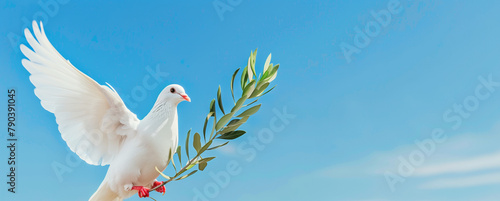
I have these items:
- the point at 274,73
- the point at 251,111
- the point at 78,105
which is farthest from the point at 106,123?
the point at 274,73

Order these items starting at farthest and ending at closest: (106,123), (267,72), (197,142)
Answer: (106,123), (267,72), (197,142)

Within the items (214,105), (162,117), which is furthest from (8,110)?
(214,105)

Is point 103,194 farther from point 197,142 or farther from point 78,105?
point 197,142

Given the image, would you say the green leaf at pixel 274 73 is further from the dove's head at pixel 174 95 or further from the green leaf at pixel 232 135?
the dove's head at pixel 174 95

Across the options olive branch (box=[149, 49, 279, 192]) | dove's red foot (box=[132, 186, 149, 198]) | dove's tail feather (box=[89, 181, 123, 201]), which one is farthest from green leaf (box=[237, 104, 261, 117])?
dove's tail feather (box=[89, 181, 123, 201])

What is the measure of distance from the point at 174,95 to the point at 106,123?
0.42 metres

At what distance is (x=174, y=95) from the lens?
198cm

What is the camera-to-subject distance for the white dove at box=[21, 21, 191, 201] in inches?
71.9

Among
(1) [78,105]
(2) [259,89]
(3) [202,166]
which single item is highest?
(1) [78,105]

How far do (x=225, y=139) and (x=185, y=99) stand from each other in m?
0.34

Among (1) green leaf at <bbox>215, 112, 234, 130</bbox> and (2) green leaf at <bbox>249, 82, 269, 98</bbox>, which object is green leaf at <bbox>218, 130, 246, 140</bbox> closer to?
(1) green leaf at <bbox>215, 112, 234, 130</bbox>

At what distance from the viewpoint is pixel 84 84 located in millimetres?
1937

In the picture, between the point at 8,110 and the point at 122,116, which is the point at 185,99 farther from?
the point at 8,110

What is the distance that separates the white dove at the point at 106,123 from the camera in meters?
1.83
